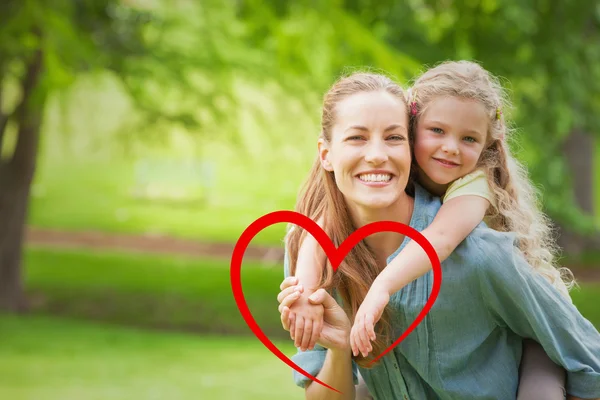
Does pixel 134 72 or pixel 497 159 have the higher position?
pixel 134 72

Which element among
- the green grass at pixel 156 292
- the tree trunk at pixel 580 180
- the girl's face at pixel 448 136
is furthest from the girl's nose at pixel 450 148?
the tree trunk at pixel 580 180

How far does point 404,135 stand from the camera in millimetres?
2072

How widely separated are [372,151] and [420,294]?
383 mm

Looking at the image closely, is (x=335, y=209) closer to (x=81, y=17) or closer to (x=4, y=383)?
(x=4, y=383)

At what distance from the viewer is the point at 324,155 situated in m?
2.18

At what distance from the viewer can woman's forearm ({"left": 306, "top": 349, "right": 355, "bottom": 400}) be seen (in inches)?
84.4

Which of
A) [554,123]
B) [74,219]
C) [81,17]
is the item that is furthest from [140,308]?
[74,219]

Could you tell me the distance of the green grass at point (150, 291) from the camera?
13969 mm

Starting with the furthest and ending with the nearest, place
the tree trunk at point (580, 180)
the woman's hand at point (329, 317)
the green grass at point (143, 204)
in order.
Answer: the green grass at point (143, 204), the tree trunk at point (580, 180), the woman's hand at point (329, 317)

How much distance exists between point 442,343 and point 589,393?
1.27 feet

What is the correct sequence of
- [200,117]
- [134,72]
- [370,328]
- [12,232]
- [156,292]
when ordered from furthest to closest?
[156,292] → [12,232] → [200,117] → [134,72] → [370,328]

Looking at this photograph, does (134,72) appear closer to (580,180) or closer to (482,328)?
(482,328)

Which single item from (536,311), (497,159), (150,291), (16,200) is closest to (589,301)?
(150,291)

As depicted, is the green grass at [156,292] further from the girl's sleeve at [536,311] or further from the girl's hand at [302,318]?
the girl's hand at [302,318]
